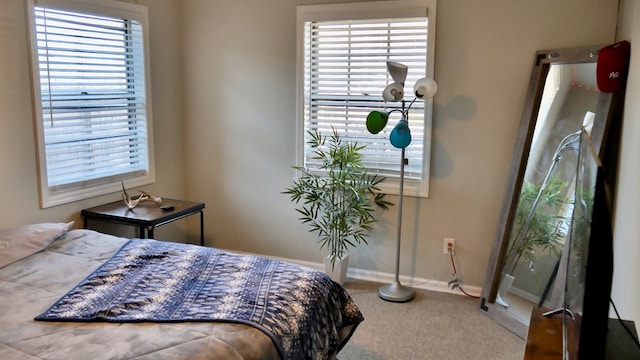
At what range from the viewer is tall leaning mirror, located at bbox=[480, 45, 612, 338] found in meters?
3.05

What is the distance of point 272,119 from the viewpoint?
164 inches

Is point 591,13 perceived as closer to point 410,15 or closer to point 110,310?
point 410,15

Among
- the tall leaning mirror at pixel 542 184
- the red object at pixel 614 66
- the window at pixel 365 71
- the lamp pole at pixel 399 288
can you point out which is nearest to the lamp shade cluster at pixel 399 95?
the lamp pole at pixel 399 288

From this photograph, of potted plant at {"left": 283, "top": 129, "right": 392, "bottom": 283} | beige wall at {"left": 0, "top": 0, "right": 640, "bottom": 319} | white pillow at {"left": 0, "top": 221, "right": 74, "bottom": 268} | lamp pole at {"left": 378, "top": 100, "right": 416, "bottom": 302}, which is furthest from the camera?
potted plant at {"left": 283, "top": 129, "right": 392, "bottom": 283}

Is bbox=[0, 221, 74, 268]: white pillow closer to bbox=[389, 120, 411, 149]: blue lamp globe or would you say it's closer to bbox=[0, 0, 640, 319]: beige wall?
bbox=[0, 0, 640, 319]: beige wall

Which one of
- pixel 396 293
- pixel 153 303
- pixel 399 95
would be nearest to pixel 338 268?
pixel 396 293

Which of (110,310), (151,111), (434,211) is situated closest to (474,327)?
(434,211)

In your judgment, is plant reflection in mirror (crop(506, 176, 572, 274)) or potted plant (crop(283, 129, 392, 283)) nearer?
plant reflection in mirror (crop(506, 176, 572, 274))

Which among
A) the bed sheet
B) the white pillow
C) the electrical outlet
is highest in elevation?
the white pillow

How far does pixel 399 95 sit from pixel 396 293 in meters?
1.36

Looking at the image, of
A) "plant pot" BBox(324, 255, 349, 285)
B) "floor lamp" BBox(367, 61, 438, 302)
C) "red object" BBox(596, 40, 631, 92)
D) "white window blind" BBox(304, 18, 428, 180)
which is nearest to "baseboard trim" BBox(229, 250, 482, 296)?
"plant pot" BBox(324, 255, 349, 285)

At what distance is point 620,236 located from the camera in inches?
94.8

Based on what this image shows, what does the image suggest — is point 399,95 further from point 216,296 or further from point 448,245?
point 216,296

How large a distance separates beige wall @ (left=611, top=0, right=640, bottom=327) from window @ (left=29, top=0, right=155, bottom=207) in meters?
3.14
